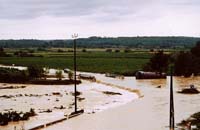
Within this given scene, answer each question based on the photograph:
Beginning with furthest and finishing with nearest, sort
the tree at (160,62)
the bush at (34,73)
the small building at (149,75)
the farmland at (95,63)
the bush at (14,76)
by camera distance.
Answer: the farmland at (95,63) → the tree at (160,62) → the small building at (149,75) → the bush at (34,73) → the bush at (14,76)

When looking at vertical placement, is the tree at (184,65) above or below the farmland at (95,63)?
above

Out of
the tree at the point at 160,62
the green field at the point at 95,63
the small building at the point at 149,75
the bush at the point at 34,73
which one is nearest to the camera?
the bush at the point at 34,73

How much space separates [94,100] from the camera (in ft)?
175

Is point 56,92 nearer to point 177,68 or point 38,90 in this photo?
point 38,90

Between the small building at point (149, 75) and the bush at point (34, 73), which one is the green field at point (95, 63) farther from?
the bush at point (34, 73)

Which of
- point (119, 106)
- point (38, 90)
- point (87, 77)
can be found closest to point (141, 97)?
point (119, 106)

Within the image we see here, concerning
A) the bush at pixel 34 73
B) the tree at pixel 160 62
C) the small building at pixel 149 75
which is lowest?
the small building at pixel 149 75

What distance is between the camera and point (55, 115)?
1590 inches

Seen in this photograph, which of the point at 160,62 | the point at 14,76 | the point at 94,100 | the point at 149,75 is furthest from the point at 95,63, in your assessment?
the point at 94,100

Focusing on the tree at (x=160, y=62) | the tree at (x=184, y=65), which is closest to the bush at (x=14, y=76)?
the tree at (x=160, y=62)

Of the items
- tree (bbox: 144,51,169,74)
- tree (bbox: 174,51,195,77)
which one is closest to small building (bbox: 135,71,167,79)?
tree (bbox: 144,51,169,74)

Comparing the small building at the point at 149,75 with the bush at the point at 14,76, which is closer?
the bush at the point at 14,76

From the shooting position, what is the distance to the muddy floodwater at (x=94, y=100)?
132 ft

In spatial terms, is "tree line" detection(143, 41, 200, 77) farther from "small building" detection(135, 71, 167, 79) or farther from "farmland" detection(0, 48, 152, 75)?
"farmland" detection(0, 48, 152, 75)
